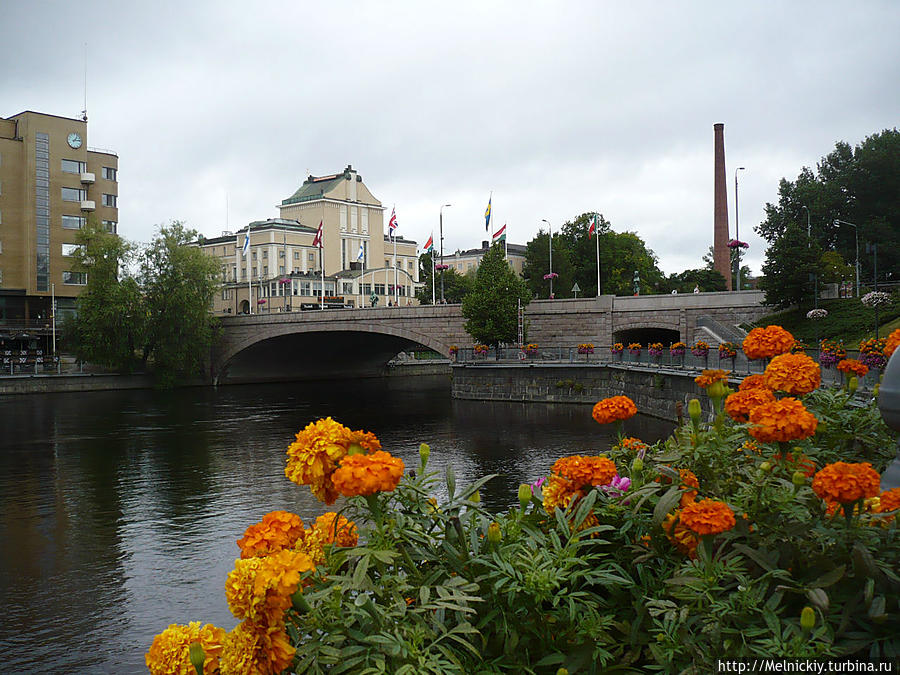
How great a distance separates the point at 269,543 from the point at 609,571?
192 centimetres

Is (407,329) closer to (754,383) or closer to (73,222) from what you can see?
(73,222)

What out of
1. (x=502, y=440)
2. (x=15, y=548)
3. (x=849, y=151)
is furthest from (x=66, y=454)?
(x=849, y=151)

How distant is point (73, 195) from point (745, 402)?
2542 inches

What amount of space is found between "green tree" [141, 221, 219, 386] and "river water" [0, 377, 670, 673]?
10.1m

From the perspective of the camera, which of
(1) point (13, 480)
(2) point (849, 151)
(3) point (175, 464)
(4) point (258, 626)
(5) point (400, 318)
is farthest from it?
(2) point (849, 151)

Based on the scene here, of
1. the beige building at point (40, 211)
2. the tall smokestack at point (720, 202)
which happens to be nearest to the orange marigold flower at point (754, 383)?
the tall smokestack at point (720, 202)

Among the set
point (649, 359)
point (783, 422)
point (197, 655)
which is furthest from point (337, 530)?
point (649, 359)

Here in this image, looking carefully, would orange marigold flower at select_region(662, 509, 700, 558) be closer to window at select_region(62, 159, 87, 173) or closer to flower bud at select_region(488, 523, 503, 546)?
flower bud at select_region(488, 523, 503, 546)

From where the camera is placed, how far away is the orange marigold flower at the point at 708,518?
3969 mm

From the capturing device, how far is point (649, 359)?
1332 inches

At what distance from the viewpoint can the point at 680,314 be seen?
41656 millimetres

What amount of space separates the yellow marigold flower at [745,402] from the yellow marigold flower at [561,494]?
3.86ft

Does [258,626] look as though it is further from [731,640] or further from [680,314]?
[680,314]

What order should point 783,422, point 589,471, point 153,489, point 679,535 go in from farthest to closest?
point 153,489 → point 589,471 → point 783,422 → point 679,535
